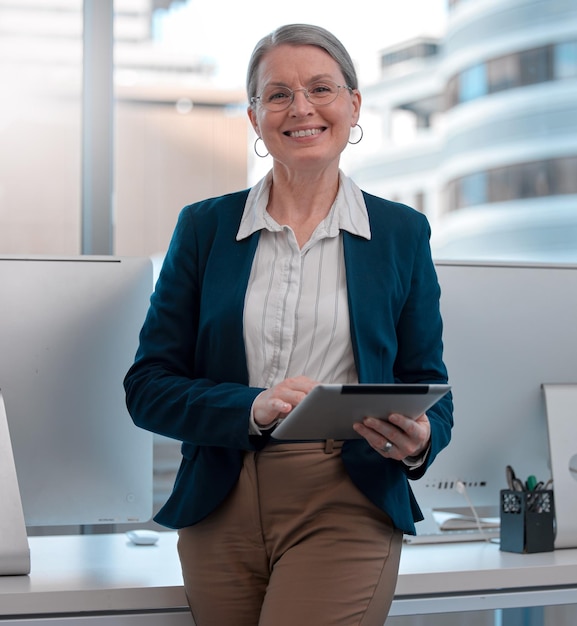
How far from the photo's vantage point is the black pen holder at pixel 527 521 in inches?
76.1

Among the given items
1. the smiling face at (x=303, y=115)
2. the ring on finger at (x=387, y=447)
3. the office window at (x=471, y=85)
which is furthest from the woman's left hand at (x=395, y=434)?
the office window at (x=471, y=85)

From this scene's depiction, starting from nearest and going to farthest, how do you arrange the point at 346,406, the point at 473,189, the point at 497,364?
the point at 346,406, the point at 497,364, the point at 473,189

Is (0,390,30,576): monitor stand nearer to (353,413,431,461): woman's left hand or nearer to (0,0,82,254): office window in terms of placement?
(353,413,431,461): woman's left hand

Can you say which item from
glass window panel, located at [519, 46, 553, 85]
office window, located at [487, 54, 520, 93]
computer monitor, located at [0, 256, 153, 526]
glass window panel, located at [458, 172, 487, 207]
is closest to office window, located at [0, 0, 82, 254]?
computer monitor, located at [0, 256, 153, 526]

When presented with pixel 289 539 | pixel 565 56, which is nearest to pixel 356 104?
pixel 289 539

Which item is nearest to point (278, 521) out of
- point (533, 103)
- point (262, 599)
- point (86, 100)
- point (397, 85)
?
point (262, 599)

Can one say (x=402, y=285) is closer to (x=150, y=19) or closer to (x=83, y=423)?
(x=83, y=423)

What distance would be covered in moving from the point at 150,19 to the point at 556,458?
74.6 inches

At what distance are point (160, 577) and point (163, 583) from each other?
0.20 ft

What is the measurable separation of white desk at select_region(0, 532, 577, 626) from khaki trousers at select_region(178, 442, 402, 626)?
0.15 m

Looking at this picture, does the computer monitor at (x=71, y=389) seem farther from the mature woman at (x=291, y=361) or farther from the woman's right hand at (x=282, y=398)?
the woman's right hand at (x=282, y=398)

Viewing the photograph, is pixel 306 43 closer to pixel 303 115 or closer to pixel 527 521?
pixel 303 115

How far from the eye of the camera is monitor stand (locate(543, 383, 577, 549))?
1978 millimetres

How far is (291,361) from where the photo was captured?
152 cm
